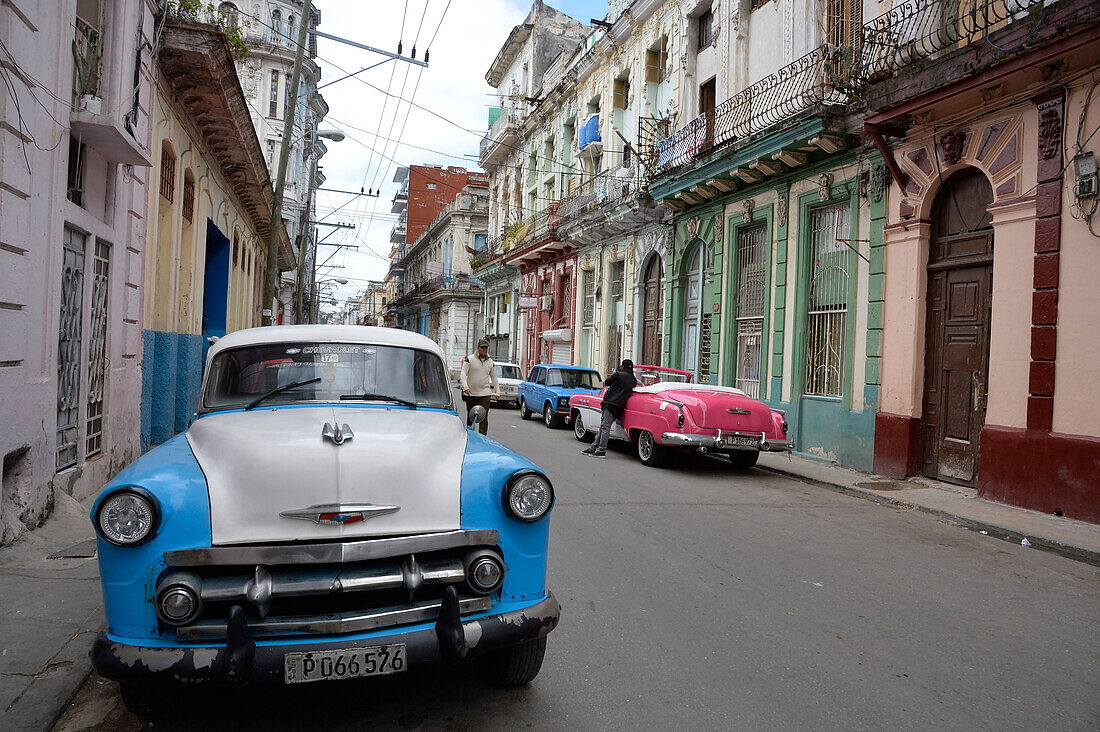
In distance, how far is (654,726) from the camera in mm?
3102

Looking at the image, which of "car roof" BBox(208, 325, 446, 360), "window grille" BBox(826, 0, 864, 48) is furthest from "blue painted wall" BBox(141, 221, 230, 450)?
"window grille" BBox(826, 0, 864, 48)

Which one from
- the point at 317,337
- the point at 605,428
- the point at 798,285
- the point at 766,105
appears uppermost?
the point at 766,105

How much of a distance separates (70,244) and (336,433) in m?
4.93

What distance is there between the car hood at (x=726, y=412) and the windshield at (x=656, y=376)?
2524 mm

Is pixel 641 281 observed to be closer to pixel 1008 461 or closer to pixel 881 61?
pixel 881 61

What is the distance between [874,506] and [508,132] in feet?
89.9

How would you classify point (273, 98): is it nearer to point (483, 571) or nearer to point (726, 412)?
point (726, 412)

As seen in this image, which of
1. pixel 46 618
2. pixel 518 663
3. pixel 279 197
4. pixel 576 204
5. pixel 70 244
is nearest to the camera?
pixel 518 663

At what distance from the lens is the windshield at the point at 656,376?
43.8 feet

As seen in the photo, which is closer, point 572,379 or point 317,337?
point 317,337

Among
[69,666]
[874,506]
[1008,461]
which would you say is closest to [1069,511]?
[1008,461]

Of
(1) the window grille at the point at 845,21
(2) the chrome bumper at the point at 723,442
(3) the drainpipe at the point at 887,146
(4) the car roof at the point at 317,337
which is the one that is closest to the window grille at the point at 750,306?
(1) the window grille at the point at 845,21

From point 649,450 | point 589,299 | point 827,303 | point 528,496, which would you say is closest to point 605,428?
point 649,450

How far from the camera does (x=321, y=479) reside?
2.97m
